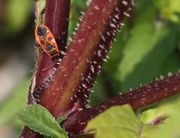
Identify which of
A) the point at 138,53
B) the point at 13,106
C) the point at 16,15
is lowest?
the point at 16,15

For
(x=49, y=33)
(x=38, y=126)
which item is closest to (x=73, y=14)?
(x=49, y=33)

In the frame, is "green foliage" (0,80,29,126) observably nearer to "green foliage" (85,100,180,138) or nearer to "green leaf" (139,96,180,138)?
"green leaf" (139,96,180,138)

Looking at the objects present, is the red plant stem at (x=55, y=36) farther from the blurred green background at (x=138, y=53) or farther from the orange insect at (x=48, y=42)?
the blurred green background at (x=138, y=53)

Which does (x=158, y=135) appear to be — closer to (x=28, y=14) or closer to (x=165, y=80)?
(x=165, y=80)

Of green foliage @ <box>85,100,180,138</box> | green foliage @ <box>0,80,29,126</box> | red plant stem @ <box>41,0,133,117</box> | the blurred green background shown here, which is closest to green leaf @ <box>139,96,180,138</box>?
green foliage @ <box>85,100,180,138</box>

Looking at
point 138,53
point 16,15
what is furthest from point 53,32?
point 16,15

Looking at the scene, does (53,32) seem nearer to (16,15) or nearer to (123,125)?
(123,125)

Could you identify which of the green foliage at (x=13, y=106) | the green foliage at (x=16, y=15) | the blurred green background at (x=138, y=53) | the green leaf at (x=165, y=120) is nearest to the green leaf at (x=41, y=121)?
the green leaf at (x=165, y=120)
